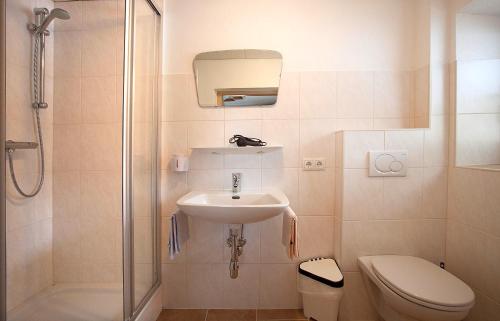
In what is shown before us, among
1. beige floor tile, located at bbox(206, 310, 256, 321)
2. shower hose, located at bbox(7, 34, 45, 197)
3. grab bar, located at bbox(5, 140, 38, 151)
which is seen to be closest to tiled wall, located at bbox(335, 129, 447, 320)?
beige floor tile, located at bbox(206, 310, 256, 321)

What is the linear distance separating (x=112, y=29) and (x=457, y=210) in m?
2.41

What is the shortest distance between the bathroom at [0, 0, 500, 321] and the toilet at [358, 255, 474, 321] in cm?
2

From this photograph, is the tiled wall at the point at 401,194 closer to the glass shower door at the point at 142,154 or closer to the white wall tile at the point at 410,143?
the white wall tile at the point at 410,143

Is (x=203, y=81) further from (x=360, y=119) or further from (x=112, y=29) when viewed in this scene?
(x=360, y=119)

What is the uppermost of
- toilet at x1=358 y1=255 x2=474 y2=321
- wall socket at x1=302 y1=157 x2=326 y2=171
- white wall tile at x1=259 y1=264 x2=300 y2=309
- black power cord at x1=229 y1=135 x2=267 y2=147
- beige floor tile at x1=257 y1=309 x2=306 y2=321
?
black power cord at x1=229 y1=135 x2=267 y2=147

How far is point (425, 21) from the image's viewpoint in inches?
59.8

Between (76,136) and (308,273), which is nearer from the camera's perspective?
(308,273)

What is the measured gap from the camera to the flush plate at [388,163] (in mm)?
1446

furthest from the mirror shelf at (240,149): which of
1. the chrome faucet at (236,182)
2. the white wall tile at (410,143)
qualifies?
the white wall tile at (410,143)

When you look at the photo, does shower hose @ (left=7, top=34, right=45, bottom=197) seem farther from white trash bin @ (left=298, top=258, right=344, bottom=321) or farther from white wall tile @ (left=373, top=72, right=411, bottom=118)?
white wall tile @ (left=373, top=72, right=411, bottom=118)

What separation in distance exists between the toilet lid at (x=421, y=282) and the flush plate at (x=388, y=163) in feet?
1.73

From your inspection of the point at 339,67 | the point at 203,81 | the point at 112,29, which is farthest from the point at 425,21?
the point at 112,29

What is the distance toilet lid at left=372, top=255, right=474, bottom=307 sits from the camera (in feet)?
3.32

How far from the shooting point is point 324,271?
1398 millimetres
